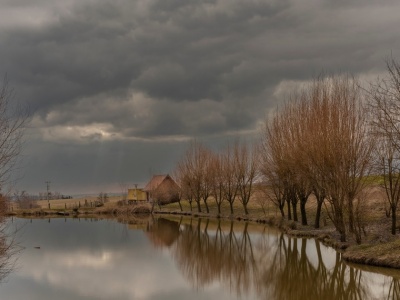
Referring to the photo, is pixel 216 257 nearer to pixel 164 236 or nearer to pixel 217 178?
pixel 164 236

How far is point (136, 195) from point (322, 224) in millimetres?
53635

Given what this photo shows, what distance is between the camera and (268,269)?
71.5ft

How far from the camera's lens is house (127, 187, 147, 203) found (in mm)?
83369

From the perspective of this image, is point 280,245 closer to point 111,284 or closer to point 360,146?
point 360,146

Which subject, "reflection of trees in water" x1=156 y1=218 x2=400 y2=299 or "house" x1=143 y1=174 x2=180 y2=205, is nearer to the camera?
"reflection of trees in water" x1=156 y1=218 x2=400 y2=299

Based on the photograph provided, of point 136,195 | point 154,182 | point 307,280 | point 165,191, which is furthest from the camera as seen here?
point 136,195

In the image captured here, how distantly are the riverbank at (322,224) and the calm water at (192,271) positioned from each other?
0.91 meters

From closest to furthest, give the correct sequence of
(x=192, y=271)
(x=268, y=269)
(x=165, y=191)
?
(x=192, y=271) < (x=268, y=269) < (x=165, y=191)

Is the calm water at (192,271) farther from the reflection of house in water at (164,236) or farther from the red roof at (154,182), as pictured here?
the red roof at (154,182)

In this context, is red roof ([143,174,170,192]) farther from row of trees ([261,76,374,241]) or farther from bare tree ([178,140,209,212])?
row of trees ([261,76,374,241])

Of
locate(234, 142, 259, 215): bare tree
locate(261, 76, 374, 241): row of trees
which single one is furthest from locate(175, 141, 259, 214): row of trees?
locate(261, 76, 374, 241): row of trees

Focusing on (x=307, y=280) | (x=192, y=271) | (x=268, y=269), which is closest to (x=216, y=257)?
(x=192, y=271)

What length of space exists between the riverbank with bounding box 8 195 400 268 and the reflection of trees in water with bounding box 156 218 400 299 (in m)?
1.00

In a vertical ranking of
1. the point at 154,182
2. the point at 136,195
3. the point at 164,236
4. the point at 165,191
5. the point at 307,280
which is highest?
the point at 154,182
